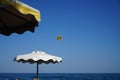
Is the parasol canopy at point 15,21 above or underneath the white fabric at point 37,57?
underneath

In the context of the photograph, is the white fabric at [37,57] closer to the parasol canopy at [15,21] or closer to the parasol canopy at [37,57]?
the parasol canopy at [37,57]

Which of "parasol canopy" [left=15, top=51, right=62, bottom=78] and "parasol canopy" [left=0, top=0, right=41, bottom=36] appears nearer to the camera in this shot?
"parasol canopy" [left=0, top=0, right=41, bottom=36]

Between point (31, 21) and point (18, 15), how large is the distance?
10.0 inches

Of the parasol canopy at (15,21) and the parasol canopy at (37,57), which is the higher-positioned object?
the parasol canopy at (37,57)

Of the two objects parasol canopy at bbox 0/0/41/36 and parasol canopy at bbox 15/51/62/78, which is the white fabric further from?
parasol canopy at bbox 0/0/41/36

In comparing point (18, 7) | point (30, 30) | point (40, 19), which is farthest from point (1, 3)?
point (30, 30)

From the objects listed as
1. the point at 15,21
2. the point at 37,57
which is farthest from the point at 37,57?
the point at 15,21

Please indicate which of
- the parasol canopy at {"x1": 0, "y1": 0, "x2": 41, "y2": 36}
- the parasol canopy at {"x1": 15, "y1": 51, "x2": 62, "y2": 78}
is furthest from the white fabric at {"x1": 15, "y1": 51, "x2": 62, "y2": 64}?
the parasol canopy at {"x1": 0, "y1": 0, "x2": 41, "y2": 36}

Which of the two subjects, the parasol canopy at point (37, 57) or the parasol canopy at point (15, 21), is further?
the parasol canopy at point (37, 57)

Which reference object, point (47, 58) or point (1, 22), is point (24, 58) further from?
point (1, 22)

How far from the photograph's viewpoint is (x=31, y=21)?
14.0ft

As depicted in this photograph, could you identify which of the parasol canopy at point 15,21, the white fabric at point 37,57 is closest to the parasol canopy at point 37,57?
the white fabric at point 37,57

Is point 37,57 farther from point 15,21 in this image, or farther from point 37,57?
point 15,21

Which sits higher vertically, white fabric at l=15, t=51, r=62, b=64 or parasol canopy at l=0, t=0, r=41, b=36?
white fabric at l=15, t=51, r=62, b=64
